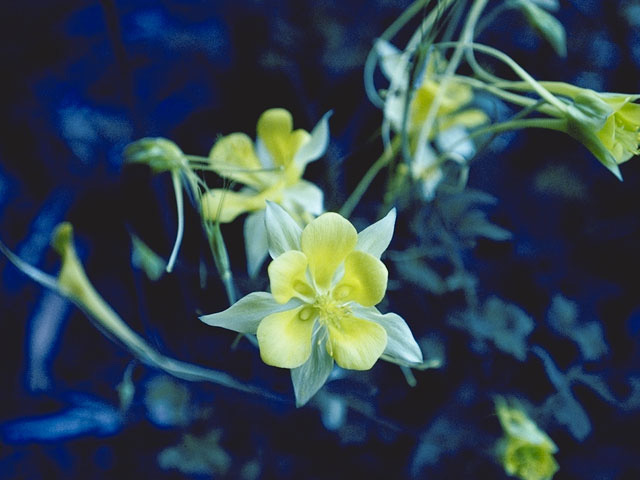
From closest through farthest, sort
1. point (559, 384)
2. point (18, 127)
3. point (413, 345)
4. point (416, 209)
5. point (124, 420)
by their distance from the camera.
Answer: point (413, 345) < point (559, 384) < point (416, 209) < point (124, 420) < point (18, 127)

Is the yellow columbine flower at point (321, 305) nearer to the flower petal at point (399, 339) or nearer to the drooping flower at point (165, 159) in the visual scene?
the flower petal at point (399, 339)

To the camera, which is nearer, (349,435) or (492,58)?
(349,435)

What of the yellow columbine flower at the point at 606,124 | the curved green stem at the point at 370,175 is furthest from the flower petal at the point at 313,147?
the yellow columbine flower at the point at 606,124

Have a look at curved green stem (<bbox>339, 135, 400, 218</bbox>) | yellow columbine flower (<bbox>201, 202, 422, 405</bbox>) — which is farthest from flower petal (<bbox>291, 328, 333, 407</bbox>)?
curved green stem (<bbox>339, 135, 400, 218</bbox>)

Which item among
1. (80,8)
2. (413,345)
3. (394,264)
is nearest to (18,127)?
(80,8)

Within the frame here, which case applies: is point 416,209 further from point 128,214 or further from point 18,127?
point 18,127

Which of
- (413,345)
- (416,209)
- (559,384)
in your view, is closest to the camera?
(413,345)

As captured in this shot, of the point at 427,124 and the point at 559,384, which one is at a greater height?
the point at 427,124
